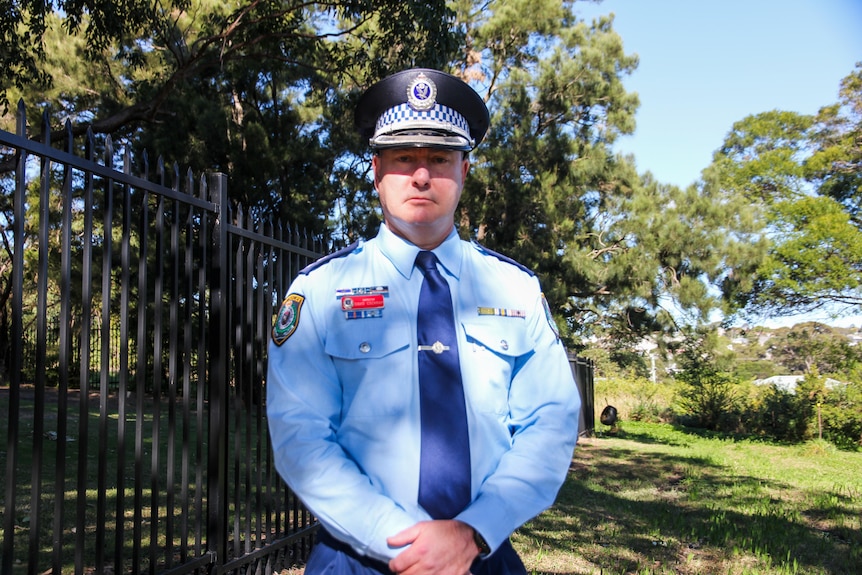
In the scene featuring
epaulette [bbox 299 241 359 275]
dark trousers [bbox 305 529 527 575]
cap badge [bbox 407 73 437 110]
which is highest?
cap badge [bbox 407 73 437 110]

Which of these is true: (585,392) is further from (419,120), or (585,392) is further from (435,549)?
(435,549)

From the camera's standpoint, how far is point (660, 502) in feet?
25.9

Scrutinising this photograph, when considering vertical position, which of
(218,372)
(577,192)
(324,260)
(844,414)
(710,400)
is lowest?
(844,414)

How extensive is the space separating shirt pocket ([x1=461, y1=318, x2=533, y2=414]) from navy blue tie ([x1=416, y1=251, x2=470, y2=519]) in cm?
3

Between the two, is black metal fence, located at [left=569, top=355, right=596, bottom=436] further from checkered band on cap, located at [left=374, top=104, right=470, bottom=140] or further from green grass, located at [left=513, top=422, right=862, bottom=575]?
checkered band on cap, located at [left=374, top=104, right=470, bottom=140]

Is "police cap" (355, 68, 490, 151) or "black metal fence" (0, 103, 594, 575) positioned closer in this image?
"police cap" (355, 68, 490, 151)

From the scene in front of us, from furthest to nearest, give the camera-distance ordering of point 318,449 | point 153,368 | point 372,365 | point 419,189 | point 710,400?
point 710,400, point 153,368, point 419,189, point 372,365, point 318,449

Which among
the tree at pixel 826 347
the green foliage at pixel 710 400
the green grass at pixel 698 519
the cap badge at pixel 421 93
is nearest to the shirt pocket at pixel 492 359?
the cap badge at pixel 421 93

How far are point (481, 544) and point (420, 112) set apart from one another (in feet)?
3.04

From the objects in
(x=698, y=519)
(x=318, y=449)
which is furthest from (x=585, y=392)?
(x=318, y=449)

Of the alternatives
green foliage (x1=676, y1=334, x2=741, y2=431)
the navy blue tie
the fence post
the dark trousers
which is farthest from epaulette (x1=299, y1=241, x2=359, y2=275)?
green foliage (x1=676, y1=334, x2=741, y2=431)

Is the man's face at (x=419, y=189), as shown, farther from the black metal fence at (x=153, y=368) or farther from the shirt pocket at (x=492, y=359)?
the black metal fence at (x=153, y=368)

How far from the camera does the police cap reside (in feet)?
5.34

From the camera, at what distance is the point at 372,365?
1.51 metres
